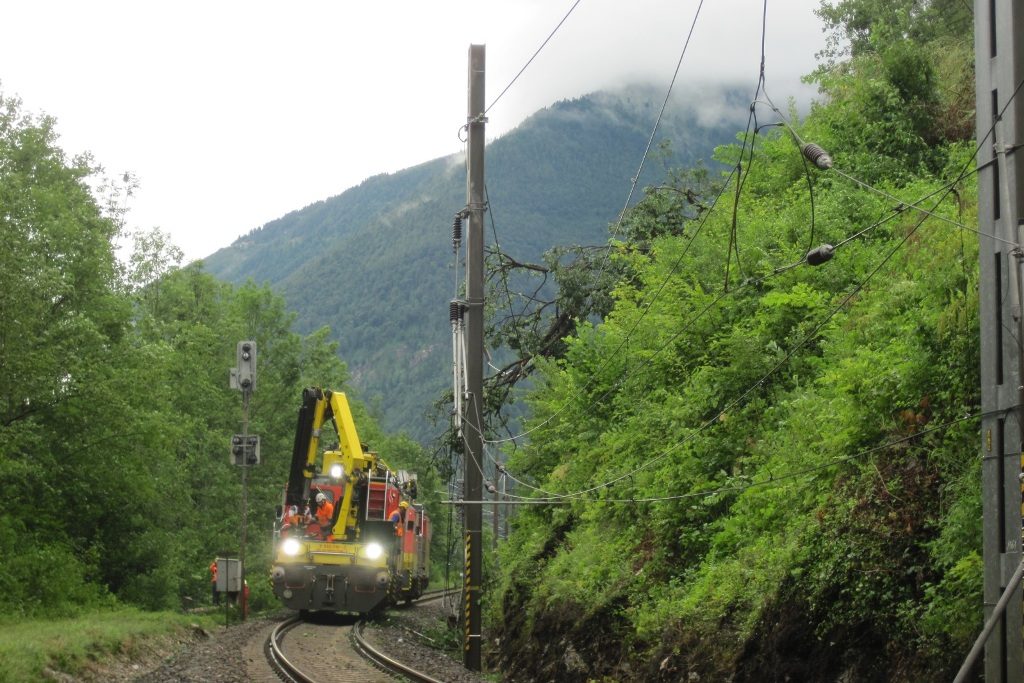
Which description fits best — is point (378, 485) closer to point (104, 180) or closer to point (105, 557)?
point (105, 557)

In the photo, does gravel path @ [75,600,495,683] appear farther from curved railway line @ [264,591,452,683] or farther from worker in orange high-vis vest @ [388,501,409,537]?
worker in orange high-vis vest @ [388,501,409,537]

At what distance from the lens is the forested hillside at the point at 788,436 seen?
34.3 ft

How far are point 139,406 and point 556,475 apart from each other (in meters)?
12.4

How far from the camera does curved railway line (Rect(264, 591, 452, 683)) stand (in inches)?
670

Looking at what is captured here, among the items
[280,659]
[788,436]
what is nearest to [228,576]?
→ [280,659]

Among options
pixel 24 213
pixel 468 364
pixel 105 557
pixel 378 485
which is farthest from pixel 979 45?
pixel 105 557

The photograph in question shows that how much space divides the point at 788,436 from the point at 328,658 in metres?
9.85

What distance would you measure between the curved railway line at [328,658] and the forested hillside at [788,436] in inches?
93.8

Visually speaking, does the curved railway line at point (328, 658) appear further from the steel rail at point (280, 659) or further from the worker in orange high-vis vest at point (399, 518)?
the worker in orange high-vis vest at point (399, 518)

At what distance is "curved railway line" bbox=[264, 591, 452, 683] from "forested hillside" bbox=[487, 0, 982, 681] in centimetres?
238

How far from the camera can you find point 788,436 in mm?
14141

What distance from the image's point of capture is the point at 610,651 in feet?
51.4

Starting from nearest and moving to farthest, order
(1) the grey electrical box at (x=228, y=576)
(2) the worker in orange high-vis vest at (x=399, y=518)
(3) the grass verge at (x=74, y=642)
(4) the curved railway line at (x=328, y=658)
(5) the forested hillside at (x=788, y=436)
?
(5) the forested hillside at (x=788, y=436), (3) the grass verge at (x=74, y=642), (4) the curved railway line at (x=328, y=658), (2) the worker in orange high-vis vest at (x=399, y=518), (1) the grey electrical box at (x=228, y=576)

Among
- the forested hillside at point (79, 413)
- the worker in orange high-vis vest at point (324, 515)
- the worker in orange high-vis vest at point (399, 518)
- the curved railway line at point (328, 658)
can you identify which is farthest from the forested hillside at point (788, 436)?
the forested hillside at point (79, 413)
